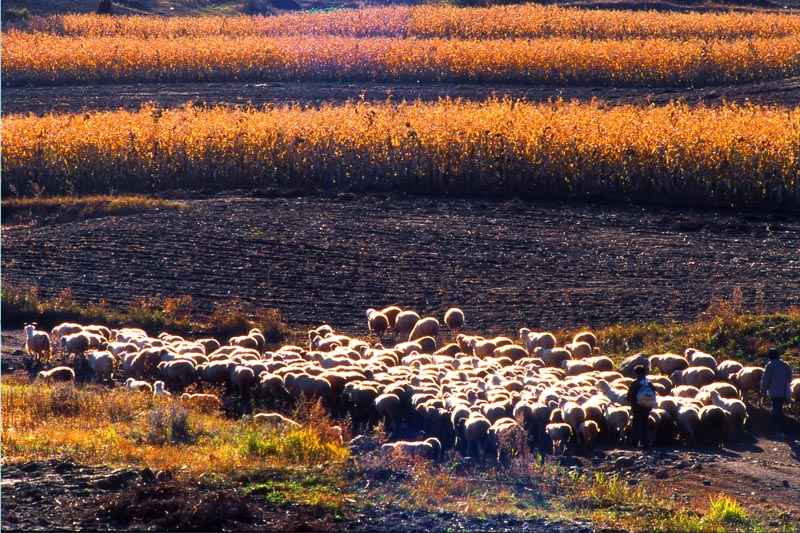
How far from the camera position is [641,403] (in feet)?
42.0

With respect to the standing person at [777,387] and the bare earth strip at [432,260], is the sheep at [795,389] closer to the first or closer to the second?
the standing person at [777,387]

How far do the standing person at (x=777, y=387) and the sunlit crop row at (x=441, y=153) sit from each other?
11771mm

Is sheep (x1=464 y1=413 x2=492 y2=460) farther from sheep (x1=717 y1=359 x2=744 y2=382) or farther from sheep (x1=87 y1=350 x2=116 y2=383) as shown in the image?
sheep (x1=87 y1=350 x2=116 y2=383)

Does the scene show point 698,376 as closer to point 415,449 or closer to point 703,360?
point 703,360

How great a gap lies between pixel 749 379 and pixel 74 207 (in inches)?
710

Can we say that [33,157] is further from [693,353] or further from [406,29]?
[406,29]

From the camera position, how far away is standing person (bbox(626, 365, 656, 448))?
1273 cm

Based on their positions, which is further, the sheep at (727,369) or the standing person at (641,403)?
the sheep at (727,369)

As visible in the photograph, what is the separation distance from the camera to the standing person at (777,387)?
45.0ft

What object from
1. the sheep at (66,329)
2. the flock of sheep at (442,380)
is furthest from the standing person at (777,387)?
the sheep at (66,329)

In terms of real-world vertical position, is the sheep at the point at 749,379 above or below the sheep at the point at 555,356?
above

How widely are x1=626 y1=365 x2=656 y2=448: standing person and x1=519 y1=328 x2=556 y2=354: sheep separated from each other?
3746 millimetres

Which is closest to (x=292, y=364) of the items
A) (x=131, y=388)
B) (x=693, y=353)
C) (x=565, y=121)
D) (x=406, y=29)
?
(x=131, y=388)

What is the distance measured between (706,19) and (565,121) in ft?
87.9
